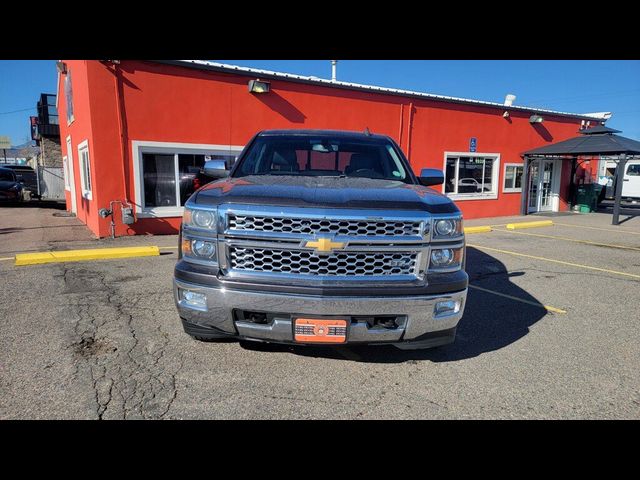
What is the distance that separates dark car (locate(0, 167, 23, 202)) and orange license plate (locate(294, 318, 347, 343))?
2182 cm

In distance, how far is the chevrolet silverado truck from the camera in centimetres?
262

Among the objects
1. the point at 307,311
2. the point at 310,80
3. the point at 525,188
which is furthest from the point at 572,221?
the point at 307,311

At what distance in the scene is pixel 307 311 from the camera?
2.58 metres

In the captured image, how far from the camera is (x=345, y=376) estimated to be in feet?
10.2

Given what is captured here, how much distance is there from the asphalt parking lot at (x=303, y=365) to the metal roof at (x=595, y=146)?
11267mm

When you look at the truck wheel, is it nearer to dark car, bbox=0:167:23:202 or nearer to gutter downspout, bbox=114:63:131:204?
gutter downspout, bbox=114:63:131:204

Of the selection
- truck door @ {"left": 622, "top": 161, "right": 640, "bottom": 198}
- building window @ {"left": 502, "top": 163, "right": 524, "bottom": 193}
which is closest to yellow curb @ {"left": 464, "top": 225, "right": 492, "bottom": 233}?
building window @ {"left": 502, "top": 163, "right": 524, "bottom": 193}

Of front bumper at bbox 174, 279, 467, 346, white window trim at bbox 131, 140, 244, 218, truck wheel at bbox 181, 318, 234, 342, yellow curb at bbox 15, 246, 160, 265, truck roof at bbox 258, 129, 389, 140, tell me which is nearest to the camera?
front bumper at bbox 174, 279, 467, 346

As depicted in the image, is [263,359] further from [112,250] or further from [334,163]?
[112,250]

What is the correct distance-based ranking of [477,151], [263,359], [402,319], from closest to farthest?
[402,319], [263,359], [477,151]

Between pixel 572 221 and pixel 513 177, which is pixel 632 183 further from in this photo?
pixel 572 221
